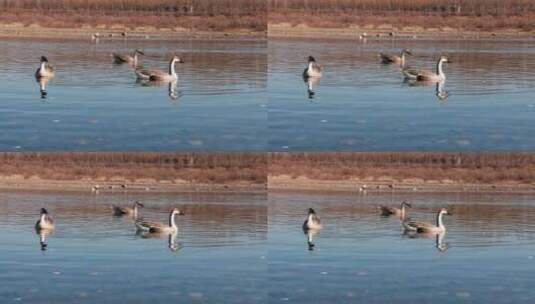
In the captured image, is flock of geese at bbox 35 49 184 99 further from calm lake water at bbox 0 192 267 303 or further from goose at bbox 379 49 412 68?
goose at bbox 379 49 412 68

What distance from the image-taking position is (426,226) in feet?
53.1

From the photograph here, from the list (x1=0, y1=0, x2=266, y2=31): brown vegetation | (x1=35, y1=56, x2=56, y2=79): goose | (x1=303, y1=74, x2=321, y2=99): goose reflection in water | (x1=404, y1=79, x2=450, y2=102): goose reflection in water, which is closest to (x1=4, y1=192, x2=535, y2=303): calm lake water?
(x1=303, y1=74, x2=321, y2=99): goose reflection in water

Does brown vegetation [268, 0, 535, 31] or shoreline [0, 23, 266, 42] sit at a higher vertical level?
brown vegetation [268, 0, 535, 31]

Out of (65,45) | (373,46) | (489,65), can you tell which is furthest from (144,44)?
(489,65)

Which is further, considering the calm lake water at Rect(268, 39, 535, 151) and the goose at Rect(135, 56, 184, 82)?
the goose at Rect(135, 56, 184, 82)

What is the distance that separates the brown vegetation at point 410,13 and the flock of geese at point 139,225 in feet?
6.35

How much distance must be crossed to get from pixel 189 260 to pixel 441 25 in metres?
3.19

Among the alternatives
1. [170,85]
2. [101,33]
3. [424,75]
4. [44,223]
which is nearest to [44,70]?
[101,33]

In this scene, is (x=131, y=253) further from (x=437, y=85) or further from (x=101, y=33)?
(x=437, y=85)

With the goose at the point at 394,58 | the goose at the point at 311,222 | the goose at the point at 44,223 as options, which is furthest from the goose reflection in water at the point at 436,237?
the goose at the point at 44,223

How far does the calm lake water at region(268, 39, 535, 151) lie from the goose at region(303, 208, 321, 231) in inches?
22.0

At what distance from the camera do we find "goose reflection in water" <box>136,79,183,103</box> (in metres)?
15.9

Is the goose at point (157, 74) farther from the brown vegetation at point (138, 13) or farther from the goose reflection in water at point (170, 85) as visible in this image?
the brown vegetation at point (138, 13)

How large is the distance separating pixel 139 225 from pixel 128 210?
18cm
